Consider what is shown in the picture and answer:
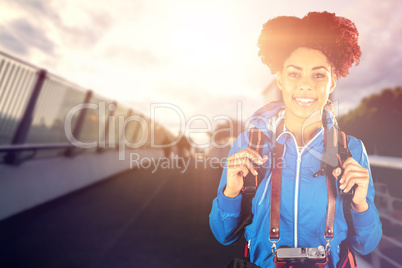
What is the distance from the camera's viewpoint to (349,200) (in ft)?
5.70

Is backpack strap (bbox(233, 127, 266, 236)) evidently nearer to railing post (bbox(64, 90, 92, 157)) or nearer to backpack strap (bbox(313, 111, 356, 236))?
backpack strap (bbox(313, 111, 356, 236))

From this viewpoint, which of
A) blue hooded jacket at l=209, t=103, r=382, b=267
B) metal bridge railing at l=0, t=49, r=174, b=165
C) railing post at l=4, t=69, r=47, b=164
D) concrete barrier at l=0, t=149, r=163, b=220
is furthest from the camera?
railing post at l=4, t=69, r=47, b=164

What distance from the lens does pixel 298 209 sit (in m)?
1.82

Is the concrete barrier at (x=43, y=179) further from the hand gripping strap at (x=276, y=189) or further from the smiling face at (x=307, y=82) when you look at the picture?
the smiling face at (x=307, y=82)

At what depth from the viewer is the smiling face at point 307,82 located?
1.78 m

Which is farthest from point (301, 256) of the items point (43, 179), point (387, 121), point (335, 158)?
point (387, 121)

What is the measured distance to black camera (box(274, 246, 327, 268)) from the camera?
5.66 feet

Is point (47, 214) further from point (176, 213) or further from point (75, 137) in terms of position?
point (75, 137)

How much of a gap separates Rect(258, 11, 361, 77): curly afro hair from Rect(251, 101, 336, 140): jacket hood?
0.84 ft

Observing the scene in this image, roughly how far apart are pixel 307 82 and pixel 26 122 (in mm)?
6115

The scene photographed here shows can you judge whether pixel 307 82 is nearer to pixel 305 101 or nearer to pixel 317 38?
pixel 305 101

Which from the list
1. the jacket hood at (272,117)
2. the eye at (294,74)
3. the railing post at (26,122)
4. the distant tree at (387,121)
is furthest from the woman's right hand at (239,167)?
the distant tree at (387,121)

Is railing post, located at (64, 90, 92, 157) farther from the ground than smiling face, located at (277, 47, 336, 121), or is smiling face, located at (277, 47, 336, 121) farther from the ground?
railing post, located at (64, 90, 92, 157)

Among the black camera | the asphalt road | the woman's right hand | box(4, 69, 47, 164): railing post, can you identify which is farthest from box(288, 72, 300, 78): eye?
box(4, 69, 47, 164): railing post
